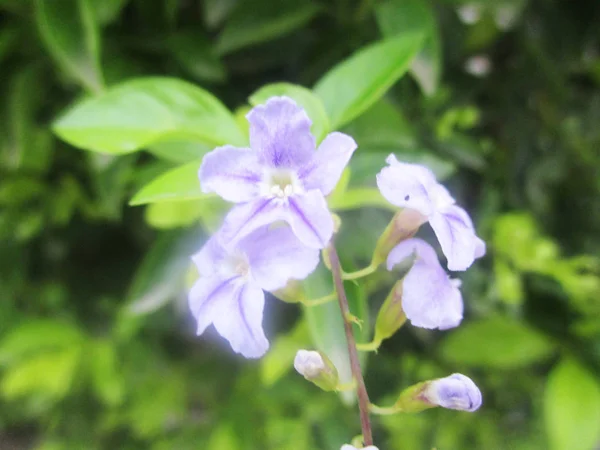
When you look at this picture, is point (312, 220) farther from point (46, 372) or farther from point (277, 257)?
point (46, 372)

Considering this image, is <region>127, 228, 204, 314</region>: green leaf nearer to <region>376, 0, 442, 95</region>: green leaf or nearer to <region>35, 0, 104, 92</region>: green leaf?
<region>35, 0, 104, 92</region>: green leaf

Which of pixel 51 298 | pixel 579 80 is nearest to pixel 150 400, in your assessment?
pixel 51 298

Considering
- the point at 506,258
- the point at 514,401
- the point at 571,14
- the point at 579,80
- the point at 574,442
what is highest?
the point at 571,14

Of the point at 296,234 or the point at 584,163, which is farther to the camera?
the point at 584,163

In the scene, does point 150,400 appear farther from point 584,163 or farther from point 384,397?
point 584,163

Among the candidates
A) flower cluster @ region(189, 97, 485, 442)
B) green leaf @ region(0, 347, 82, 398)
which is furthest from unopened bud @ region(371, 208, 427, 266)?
green leaf @ region(0, 347, 82, 398)

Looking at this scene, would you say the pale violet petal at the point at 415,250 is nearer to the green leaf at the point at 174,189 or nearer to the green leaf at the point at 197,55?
the green leaf at the point at 174,189

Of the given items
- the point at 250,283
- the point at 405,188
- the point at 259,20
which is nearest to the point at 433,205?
the point at 405,188
